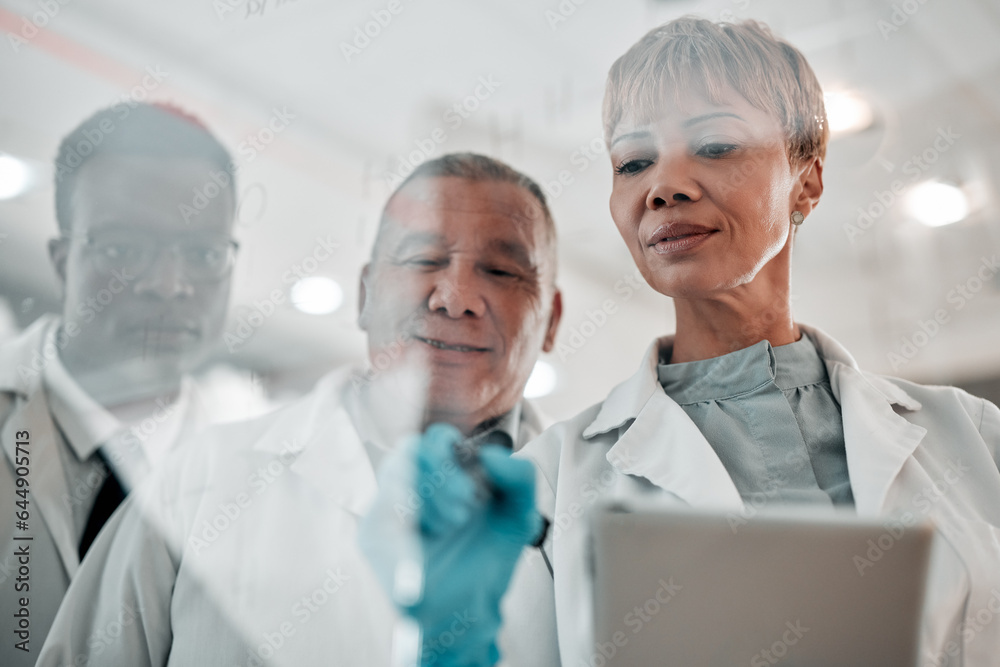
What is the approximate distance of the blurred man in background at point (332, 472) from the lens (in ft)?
3.27

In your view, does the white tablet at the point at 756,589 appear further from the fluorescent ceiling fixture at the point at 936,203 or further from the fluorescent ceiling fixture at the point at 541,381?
the fluorescent ceiling fixture at the point at 936,203

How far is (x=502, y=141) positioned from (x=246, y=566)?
0.78 m

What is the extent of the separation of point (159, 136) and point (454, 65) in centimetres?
54

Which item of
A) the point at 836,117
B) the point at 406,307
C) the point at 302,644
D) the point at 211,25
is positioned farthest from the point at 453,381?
the point at 211,25

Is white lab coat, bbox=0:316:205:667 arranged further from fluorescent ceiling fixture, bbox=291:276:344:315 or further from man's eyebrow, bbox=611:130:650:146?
man's eyebrow, bbox=611:130:650:146

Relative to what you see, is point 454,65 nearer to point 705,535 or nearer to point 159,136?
point 159,136

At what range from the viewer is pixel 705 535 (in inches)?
28.5

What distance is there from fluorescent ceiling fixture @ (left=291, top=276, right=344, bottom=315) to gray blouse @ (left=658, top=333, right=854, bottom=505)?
1.81ft

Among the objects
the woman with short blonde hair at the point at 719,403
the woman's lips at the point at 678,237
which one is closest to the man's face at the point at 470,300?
the woman with short blonde hair at the point at 719,403

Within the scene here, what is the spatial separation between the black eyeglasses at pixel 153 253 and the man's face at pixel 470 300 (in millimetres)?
312

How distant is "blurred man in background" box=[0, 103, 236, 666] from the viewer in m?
1.11

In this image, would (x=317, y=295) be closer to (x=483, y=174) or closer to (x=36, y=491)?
(x=483, y=174)

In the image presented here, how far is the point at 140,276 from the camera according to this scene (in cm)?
116

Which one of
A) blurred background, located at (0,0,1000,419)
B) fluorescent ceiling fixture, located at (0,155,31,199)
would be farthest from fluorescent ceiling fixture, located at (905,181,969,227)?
fluorescent ceiling fixture, located at (0,155,31,199)
